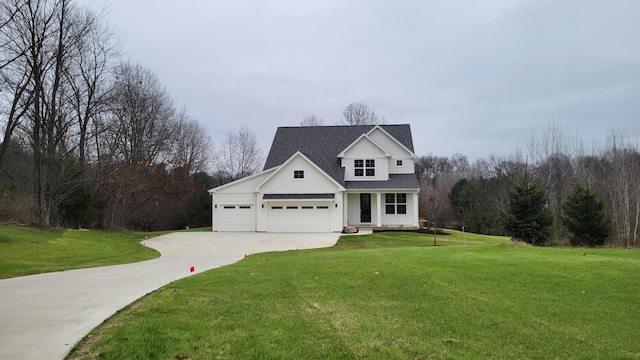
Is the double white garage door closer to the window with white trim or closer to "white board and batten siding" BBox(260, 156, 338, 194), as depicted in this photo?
"white board and batten siding" BBox(260, 156, 338, 194)

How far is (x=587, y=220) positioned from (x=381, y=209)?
44.9 ft

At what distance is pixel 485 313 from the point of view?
19.9ft

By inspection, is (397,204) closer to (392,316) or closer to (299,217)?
(299,217)

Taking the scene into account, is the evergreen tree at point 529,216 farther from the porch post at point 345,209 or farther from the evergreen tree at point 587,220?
the porch post at point 345,209

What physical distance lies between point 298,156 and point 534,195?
15.1 m

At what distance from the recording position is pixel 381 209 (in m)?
32.2

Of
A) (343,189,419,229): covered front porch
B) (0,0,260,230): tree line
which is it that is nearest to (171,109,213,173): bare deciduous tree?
(0,0,260,230): tree line

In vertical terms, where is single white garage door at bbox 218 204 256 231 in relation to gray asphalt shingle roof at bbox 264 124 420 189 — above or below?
below

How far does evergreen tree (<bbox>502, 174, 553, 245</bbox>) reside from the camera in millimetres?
21812

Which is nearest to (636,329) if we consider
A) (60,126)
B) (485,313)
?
(485,313)

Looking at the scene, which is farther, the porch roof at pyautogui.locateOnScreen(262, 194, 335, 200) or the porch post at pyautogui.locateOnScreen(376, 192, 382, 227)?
the porch post at pyautogui.locateOnScreen(376, 192, 382, 227)

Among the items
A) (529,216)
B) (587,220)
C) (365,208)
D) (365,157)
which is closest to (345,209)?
(365,208)

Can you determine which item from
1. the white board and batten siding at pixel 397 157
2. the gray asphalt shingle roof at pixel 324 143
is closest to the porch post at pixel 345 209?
the gray asphalt shingle roof at pixel 324 143

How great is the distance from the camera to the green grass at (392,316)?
4.66 m
